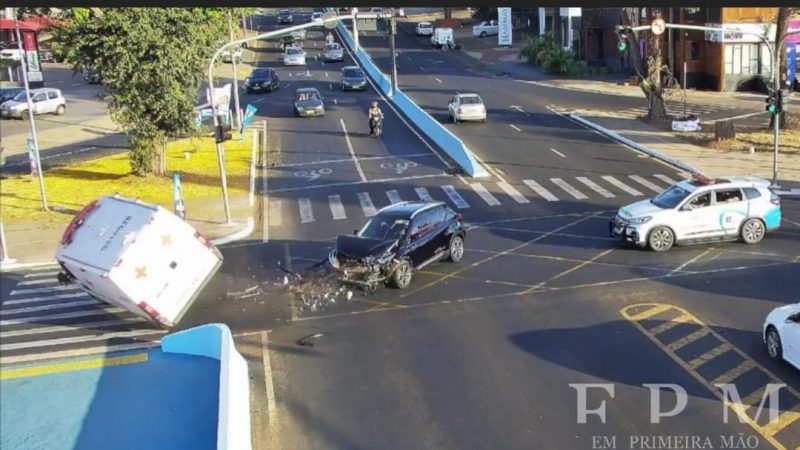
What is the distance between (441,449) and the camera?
10.6m

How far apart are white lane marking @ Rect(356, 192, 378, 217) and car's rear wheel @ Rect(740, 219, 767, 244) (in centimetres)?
1087

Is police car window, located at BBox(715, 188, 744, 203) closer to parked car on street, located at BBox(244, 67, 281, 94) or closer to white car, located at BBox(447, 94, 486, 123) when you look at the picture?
white car, located at BBox(447, 94, 486, 123)

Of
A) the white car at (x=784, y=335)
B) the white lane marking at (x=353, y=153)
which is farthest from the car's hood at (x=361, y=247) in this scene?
the white lane marking at (x=353, y=153)

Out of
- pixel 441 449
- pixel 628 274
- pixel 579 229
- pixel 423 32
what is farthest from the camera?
pixel 423 32

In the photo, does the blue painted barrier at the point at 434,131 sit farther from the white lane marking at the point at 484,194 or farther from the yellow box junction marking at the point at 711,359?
the yellow box junction marking at the point at 711,359

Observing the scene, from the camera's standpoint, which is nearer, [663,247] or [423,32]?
[663,247]

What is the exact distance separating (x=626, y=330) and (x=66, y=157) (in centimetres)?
3222

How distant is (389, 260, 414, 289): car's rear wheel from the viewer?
1773cm

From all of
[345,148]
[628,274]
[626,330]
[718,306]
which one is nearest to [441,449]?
[626,330]

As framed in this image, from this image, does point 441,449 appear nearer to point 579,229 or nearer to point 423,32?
point 579,229

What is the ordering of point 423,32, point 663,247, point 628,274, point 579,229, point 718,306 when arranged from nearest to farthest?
1. point 718,306
2. point 628,274
3. point 663,247
4. point 579,229
5. point 423,32

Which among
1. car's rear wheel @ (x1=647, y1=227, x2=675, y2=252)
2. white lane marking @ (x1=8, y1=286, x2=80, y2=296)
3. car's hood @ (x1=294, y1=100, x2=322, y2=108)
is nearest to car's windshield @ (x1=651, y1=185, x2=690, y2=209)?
car's rear wheel @ (x1=647, y1=227, x2=675, y2=252)

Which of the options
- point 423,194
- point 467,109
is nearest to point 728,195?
point 423,194

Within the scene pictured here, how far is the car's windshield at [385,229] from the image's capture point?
18.3 meters
